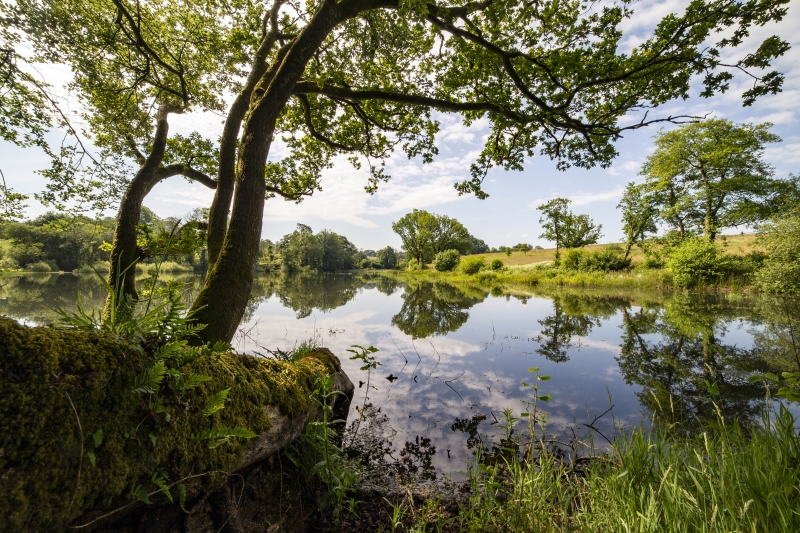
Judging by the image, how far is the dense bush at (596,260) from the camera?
27156mm

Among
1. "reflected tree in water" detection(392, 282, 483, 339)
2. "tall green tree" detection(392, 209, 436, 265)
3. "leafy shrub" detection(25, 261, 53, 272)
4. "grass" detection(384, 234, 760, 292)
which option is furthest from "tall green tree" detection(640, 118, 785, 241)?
"leafy shrub" detection(25, 261, 53, 272)

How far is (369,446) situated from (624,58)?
7.27m

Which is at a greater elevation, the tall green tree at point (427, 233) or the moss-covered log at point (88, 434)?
the tall green tree at point (427, 233)

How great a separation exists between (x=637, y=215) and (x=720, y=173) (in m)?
6.11

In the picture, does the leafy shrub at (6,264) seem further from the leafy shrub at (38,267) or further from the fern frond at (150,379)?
the leafy shrub at (38,267)

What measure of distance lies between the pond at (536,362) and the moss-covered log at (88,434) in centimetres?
96

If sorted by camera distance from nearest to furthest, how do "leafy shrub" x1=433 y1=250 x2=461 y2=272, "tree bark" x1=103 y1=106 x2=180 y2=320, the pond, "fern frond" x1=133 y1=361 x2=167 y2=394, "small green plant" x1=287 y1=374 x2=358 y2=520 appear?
"fern frond" x1=133 y1=361 x2=167 y2=394 < "small green plant" x1=287 y1=374 x2=358 y2=520 < the pond < "tree bark" x1=103 y1=106 x2=180 y2=320 < "leafy shrub" x1=433 y1=250 x2=461 y2=272

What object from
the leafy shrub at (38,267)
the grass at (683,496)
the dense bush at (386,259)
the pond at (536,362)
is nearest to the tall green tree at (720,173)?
the pond at (536,362)

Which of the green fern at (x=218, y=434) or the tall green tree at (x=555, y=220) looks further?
the tall green tree at (x=555, y=220)

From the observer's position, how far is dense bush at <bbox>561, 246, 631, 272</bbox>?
2716 centimetres

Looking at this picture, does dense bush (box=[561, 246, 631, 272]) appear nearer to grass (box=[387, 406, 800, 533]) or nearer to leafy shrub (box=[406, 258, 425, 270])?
leafy shrub (box=[406, 258, 425, 270])

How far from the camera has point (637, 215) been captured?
27688mm

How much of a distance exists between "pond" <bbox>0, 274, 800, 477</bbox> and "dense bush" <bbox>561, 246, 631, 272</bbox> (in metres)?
14.4

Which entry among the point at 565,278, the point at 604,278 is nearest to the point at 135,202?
the point at 604,278
